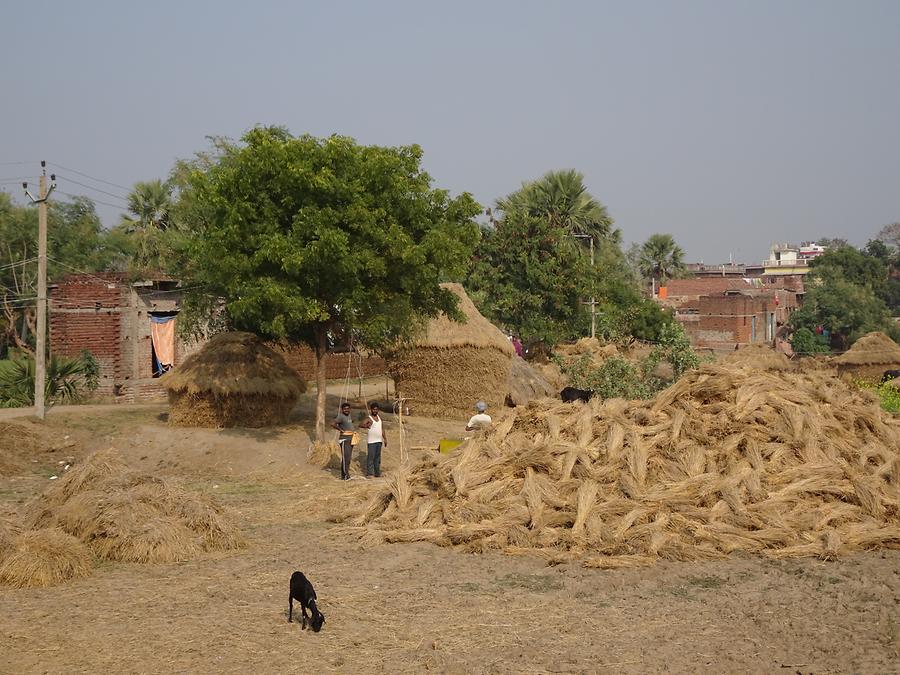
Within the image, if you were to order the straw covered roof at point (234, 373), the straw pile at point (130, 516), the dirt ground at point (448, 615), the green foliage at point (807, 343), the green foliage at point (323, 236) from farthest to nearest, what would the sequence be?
1. the green foliage at point (807, 343)
2. the straw covered roof at point (234, 373)
3. the green foliage at point (323, 236)
4. the straw pile at point (130, 516)
5. the dirt ground at point (448, 615)

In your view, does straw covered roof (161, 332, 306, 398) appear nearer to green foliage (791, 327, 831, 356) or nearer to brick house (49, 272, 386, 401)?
brick house (49, 272, 386, 401)

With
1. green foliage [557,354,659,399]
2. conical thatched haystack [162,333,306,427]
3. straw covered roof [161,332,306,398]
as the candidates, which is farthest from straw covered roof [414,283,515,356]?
conical thatched haystack [162,333,306,427]

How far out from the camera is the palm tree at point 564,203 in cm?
4241

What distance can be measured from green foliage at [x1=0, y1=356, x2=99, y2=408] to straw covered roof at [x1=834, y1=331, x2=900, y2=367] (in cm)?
2919

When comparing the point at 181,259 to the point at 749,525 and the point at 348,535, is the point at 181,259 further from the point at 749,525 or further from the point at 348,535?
the point at 749,525

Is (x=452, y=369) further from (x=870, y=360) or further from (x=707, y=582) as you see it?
(x=870, y=360)

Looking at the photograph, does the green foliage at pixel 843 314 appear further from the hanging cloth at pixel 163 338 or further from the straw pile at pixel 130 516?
the straw pile at pixel 130 516

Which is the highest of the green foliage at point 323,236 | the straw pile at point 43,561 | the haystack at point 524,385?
the green foliage at point 323,236

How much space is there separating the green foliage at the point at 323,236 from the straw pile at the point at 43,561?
7285 mm

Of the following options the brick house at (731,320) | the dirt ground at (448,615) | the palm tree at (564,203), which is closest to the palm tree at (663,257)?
the brick house at (731,320)

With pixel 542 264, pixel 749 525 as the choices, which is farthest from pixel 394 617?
pixel 542 264

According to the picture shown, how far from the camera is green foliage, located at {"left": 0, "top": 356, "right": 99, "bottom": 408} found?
946 inches

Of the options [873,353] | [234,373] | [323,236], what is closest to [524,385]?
[234,373]

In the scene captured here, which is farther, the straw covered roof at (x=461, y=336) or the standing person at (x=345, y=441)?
the straw covered roof at (x=461, y=336)
